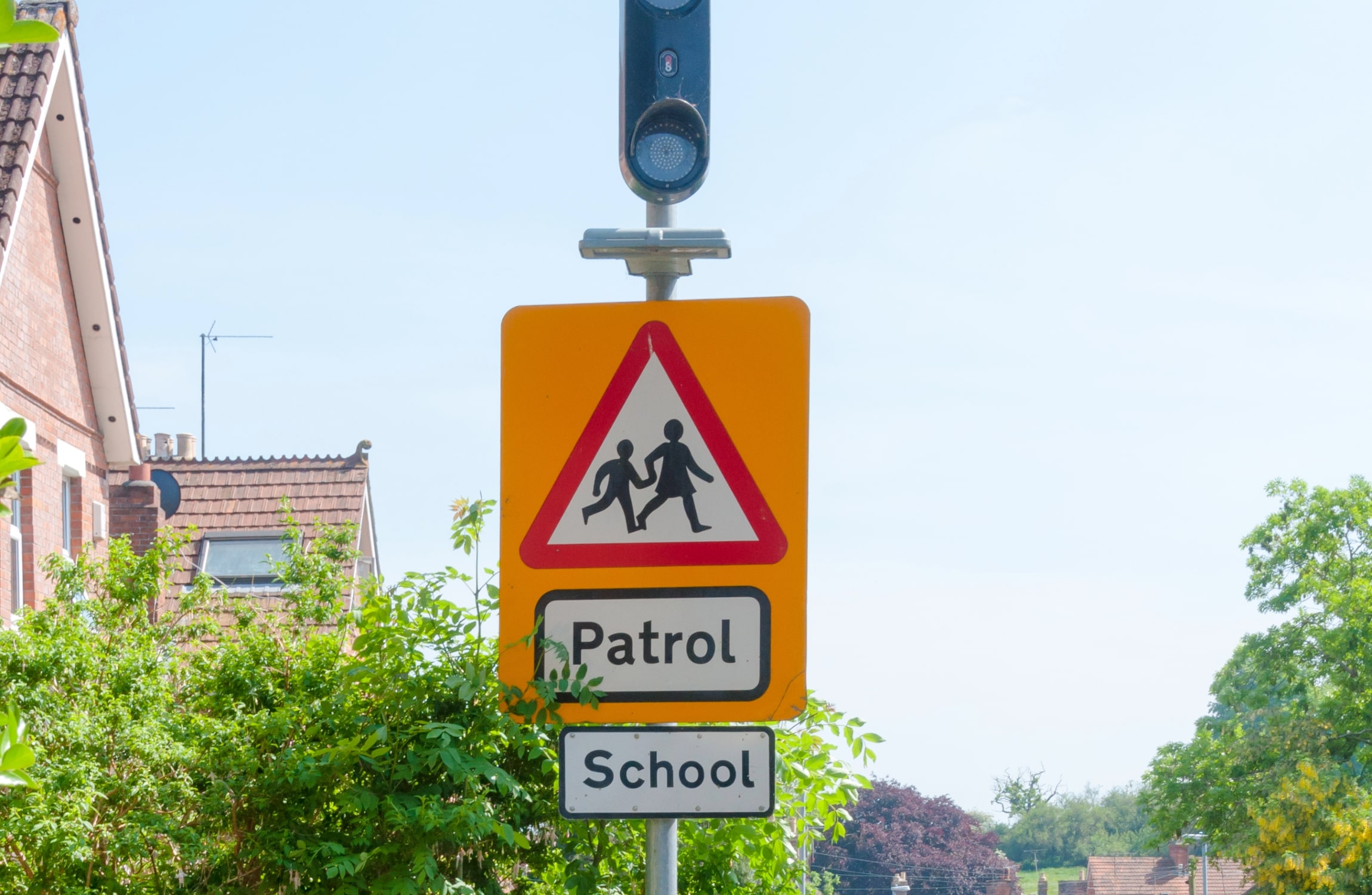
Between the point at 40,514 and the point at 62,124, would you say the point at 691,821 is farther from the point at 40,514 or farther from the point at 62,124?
the point at 62,124

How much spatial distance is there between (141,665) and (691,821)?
284 centimetres

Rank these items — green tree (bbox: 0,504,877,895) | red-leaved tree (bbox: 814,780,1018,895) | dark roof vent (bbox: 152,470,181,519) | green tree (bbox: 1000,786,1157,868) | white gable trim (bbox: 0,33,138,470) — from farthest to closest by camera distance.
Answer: green tree (bbox: 1000,786,1157,868) → red-leaved tree (bbox: 814,780,1018,895) → dark roof vent (bbox: 152,470,181,519) → white gable trim (bbox: 0,33,138,470) → green tree (bbox: 0,504,877,895)

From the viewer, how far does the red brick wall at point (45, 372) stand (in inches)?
492

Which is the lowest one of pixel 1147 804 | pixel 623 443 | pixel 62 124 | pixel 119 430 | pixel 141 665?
pixel 1147 804

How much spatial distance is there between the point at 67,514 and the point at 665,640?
1224cm

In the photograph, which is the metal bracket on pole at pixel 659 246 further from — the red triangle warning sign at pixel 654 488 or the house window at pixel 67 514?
the house window at pixel 67 514

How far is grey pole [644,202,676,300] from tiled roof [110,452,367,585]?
1609 centimetres

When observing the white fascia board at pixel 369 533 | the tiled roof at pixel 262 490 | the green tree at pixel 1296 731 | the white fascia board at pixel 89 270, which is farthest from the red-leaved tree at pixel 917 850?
the white fascia board at pixel 89 270

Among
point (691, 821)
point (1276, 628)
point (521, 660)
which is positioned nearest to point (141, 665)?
point (691, 821)

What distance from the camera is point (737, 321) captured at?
339 cm

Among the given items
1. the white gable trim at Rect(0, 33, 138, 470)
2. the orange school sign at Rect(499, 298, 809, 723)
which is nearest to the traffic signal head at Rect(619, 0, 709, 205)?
the orange school sign at Rect(499, 298, 809, 723)

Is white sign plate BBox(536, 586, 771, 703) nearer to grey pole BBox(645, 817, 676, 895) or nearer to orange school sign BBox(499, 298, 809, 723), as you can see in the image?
orange school sign BBox(499, 298, 809, 723)

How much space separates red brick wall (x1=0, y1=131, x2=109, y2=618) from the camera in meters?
12.5

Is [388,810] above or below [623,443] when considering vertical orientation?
below
